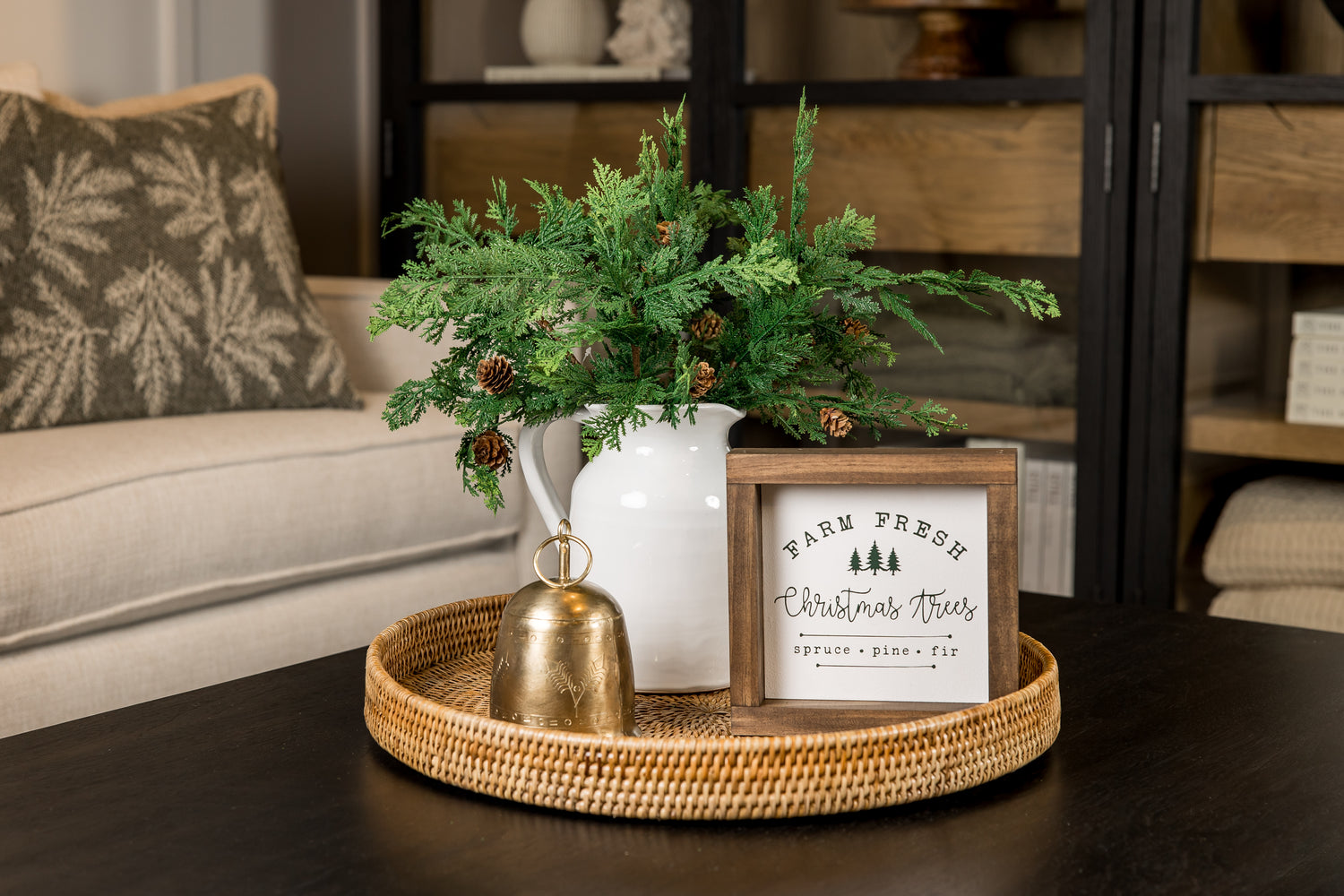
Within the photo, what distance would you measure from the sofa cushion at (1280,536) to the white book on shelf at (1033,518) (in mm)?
256

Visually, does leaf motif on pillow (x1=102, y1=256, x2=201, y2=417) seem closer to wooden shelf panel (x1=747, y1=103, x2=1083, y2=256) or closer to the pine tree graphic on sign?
wooden shelf panel (x1=747, y1=103, x2=1083, y2=256)

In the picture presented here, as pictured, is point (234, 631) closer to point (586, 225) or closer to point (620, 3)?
point (586, 225)

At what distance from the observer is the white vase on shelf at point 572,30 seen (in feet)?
8.50

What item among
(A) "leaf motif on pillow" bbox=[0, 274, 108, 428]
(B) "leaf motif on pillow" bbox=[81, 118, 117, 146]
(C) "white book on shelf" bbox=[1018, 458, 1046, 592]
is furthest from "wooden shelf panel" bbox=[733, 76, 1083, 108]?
(A) "leaf motif on pillow" bbox=[0, 274, 108, 428]

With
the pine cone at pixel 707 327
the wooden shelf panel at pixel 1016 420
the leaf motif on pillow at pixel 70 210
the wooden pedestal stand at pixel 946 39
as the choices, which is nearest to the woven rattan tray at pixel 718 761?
the pine cone at pixel 707 327

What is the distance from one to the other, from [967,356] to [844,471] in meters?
1.63

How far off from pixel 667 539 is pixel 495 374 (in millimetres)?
140

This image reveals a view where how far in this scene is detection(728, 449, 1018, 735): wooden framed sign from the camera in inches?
29.9

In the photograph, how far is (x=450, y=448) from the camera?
1.75 m

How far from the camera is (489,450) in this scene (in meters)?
0.85

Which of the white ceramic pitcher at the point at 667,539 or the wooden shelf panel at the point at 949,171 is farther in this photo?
the wooden shelf panel at the point at 949,171

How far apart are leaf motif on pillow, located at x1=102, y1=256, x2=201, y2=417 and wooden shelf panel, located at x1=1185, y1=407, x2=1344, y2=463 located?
145cm

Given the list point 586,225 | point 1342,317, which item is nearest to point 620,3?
point 1342,317

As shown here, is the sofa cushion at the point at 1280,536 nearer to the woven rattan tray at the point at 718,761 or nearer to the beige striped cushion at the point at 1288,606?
the beige striped cushion at the point at 1288,606
